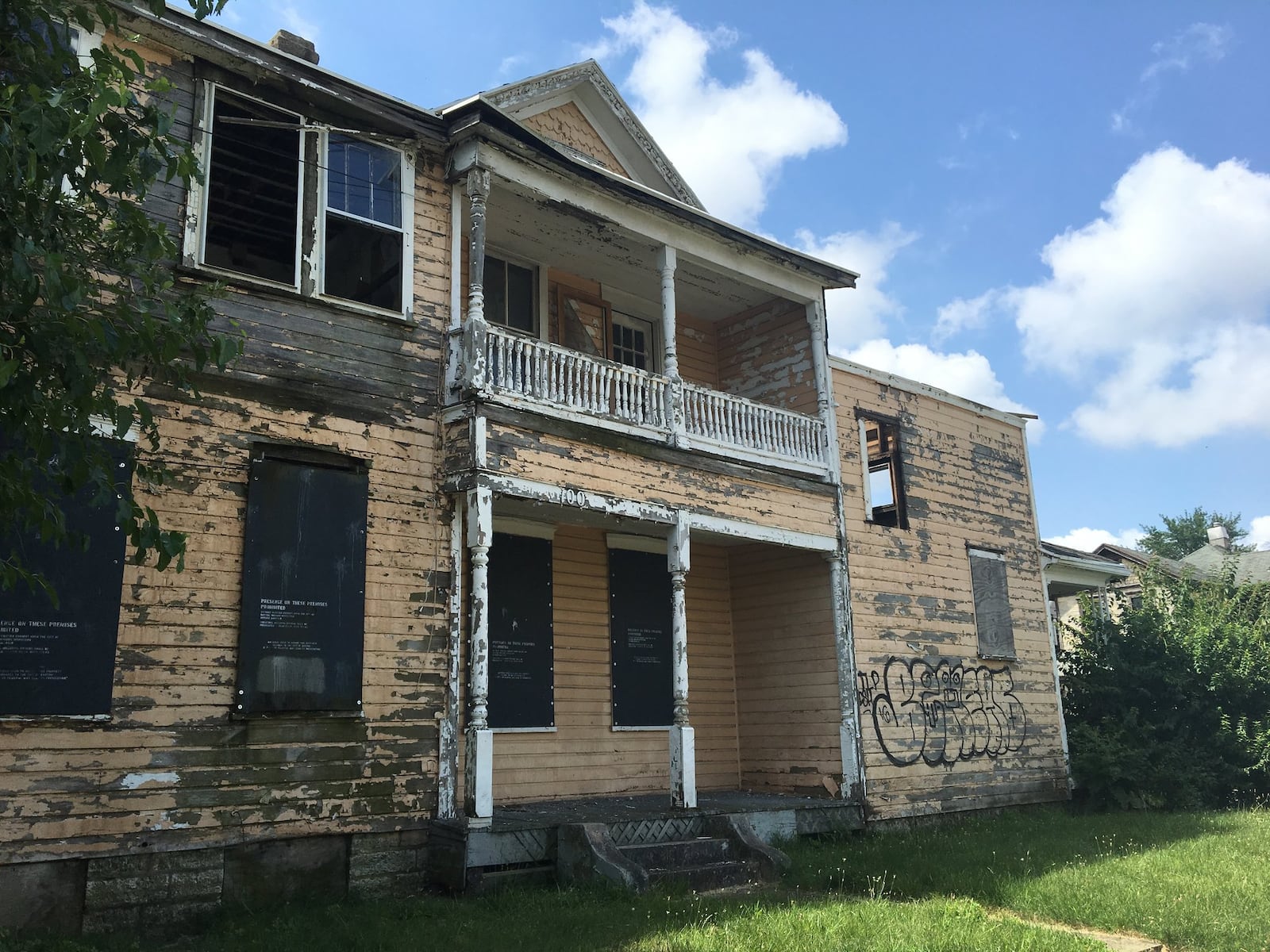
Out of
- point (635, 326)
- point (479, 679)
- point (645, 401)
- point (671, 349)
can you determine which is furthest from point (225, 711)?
point (635, 326)

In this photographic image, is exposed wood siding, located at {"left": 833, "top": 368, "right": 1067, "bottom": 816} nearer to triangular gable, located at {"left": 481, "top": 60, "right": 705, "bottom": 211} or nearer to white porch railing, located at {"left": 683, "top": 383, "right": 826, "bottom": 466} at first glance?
white porch railing, located at {"left": 683, "top": 383, "right": 826, "bottom": 466}

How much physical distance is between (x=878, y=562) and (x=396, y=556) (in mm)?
7470

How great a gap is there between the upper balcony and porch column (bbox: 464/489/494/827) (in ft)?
4.12

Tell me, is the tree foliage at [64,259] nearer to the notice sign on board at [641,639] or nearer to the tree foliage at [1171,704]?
the notice sign on board at [641,639]

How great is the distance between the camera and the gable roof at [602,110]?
522 inches

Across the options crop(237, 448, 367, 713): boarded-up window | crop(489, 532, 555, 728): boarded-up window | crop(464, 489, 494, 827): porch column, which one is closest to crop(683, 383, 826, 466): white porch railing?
crop(489, 532, 555, 728): boarded-up window

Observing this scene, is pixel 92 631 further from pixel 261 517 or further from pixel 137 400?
pixel 137 400

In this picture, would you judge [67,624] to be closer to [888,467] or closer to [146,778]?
[146,778]

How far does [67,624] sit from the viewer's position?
8.16 m

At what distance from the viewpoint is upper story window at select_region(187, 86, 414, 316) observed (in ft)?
33.3

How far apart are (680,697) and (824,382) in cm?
545

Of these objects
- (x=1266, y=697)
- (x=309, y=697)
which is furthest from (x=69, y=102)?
(x=1266, y=697)

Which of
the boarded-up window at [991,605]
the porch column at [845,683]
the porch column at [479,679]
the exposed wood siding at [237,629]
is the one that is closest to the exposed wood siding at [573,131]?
the exposed wood siding at [237,629]

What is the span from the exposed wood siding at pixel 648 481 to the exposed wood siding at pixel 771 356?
177 cm
